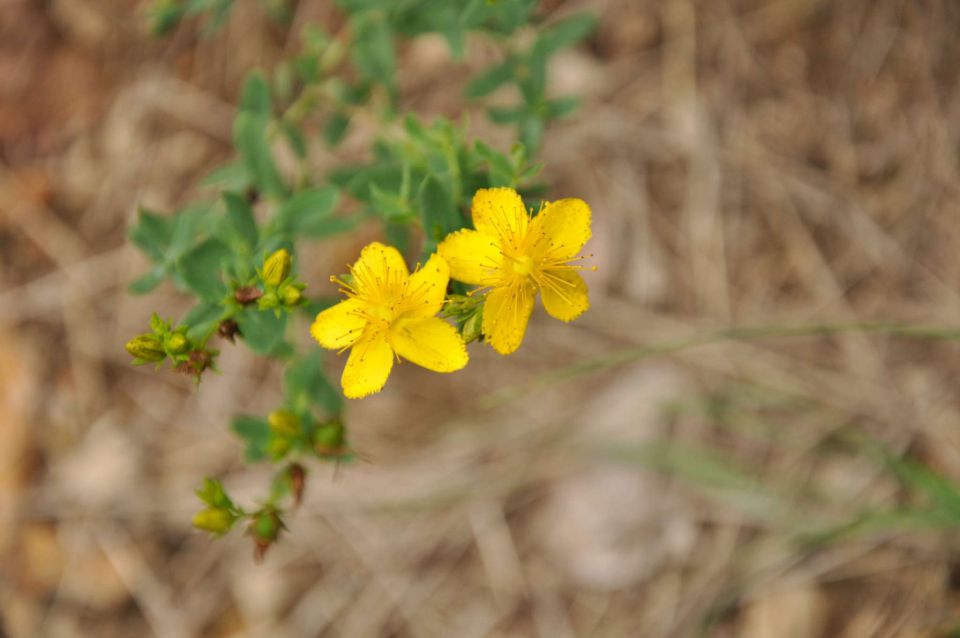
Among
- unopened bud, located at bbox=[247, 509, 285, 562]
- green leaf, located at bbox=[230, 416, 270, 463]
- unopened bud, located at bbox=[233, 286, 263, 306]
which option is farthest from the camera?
green leaf, located at bbox=[230, 416, 270, 463]

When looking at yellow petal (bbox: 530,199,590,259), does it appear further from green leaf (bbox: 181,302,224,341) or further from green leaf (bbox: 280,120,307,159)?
green leaf (bbox: 280,120,307,159)

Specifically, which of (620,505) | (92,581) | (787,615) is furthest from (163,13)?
(787,615)

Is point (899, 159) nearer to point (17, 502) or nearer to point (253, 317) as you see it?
point (253, 317)

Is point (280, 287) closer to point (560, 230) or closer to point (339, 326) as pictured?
point (339, 326)

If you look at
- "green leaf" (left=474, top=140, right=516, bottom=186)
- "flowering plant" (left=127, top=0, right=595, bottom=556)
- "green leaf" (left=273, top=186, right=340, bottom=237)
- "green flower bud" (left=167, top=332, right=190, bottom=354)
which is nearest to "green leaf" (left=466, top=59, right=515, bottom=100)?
"flowering plant" (left=127, top=0, right=595, bottom=556)

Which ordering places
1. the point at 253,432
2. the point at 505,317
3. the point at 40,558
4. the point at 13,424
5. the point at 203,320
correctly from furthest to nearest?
1. the point at 13,424
2. the point at 40,558
3. the point at 253,432
4. the point at 203,320
5. the point at 505,317

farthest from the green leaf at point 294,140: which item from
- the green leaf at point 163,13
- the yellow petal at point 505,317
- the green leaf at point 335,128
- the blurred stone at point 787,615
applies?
the blurred stone at point 787,615
